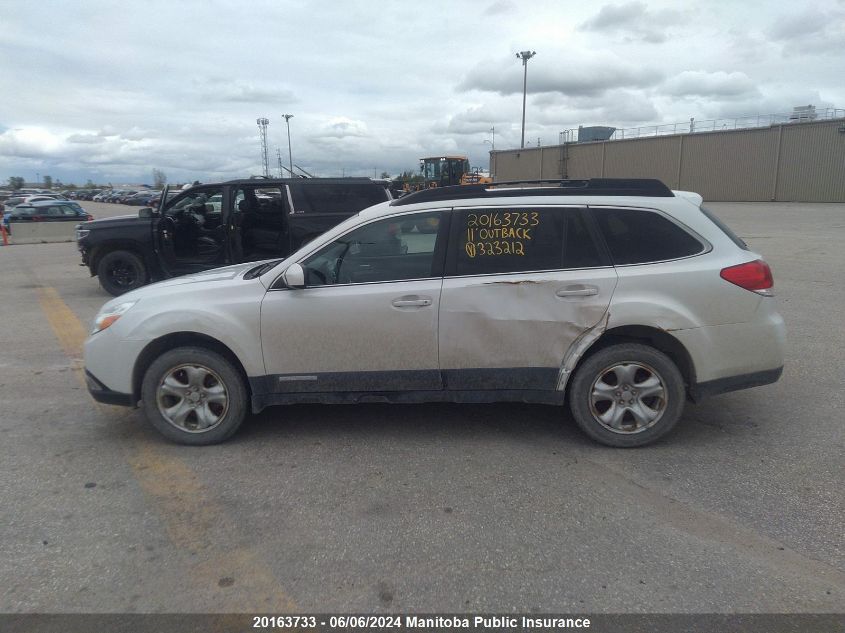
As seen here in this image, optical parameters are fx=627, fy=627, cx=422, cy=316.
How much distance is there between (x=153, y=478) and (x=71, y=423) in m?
1.36

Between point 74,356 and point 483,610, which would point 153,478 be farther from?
point 74,356

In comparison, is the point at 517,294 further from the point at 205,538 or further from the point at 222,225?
the point at 222,225

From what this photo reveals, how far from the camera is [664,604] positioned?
2666 mm

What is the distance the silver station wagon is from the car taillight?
0.5 inches

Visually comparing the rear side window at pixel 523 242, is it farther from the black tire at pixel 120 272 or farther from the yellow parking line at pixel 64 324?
the black tire at pixel 120 272

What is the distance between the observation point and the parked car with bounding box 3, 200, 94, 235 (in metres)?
24.6

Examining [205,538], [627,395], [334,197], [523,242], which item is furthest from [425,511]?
[334,197]

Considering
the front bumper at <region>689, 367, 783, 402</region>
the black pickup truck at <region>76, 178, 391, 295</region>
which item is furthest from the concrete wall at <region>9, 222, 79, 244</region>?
the front bumper at <region>689, 367, 783, 402</region>

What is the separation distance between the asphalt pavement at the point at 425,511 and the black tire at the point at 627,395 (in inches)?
5.7

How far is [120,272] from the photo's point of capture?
10.4m

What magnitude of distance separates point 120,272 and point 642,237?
8958 millimetres

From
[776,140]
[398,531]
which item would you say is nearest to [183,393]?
[398,531]

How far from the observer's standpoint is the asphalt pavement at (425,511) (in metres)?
2.78

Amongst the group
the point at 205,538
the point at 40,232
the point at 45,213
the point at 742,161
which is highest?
the point at 742,161
